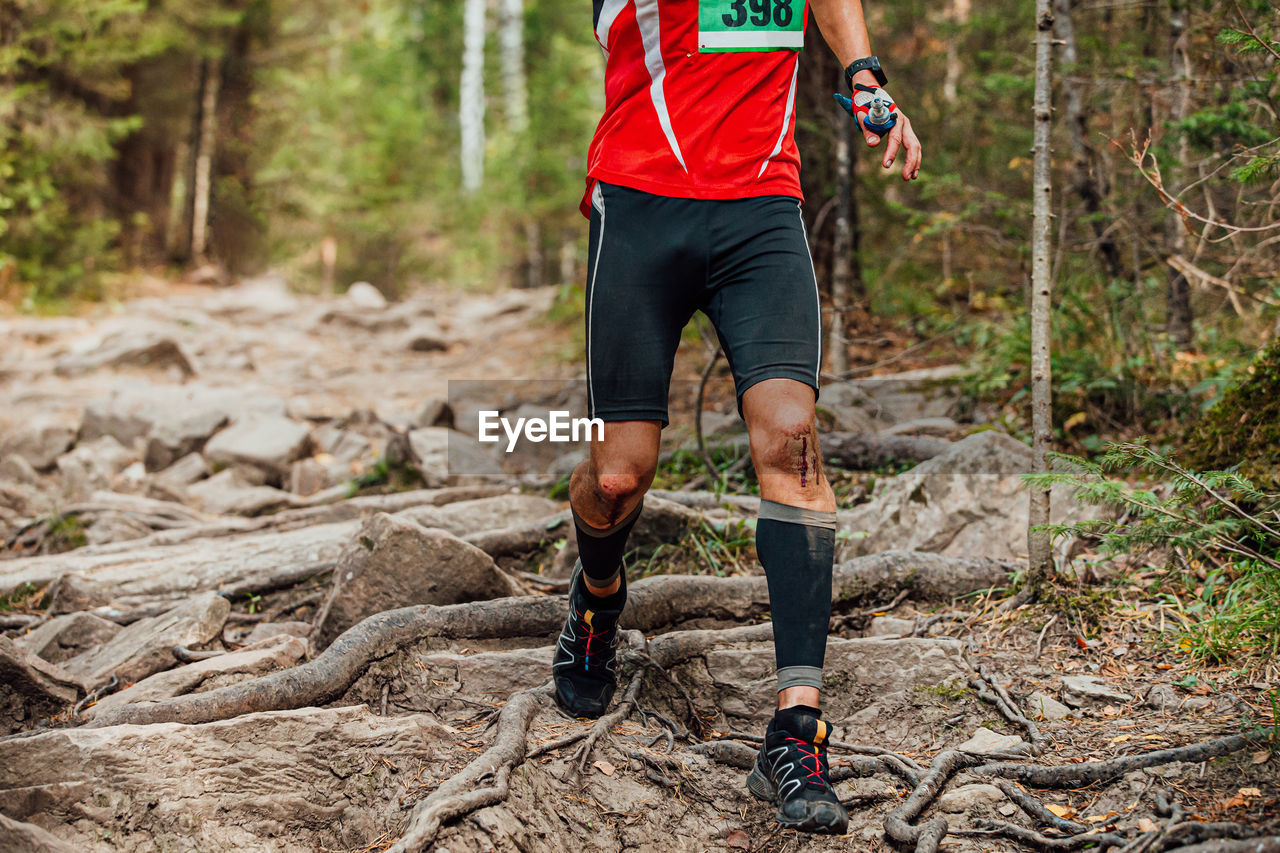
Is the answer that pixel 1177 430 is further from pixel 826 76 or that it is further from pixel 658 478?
pixel 826 76

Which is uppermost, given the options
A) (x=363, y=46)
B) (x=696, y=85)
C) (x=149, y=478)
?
(x=363, y=46)

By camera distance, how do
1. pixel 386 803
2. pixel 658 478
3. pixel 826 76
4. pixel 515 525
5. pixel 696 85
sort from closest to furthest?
pixel 386 803 → pixel 696 85 → pixel 515 525 → pixel 658 478 → pixel 826 76

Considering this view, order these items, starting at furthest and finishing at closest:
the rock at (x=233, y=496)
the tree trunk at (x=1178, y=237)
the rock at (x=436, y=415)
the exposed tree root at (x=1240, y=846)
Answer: the rock at (x=436, y=415) → the rock at (x=233, y=496) → the tree trunk at (x=1178, y=237) → the exposed tree root at (x=1240, y=846)

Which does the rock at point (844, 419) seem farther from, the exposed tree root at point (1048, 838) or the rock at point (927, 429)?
the exposed tree root at point (1048, 838)

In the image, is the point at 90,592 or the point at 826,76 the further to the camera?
the point at 826,76

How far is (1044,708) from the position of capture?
299 cm

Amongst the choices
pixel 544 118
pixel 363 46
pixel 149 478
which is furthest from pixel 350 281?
pixel 149 478

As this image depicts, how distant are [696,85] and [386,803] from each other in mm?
2264

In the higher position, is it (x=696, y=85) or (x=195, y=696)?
(x=696, y=85)

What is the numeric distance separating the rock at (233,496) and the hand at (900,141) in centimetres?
538

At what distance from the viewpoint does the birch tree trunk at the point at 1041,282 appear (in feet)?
11.5

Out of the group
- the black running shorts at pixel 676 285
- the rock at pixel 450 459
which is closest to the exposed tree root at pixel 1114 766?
the black running shorts at pixel 676 285

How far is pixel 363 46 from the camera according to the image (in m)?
27.1

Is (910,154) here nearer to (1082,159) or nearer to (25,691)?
(25,691)
